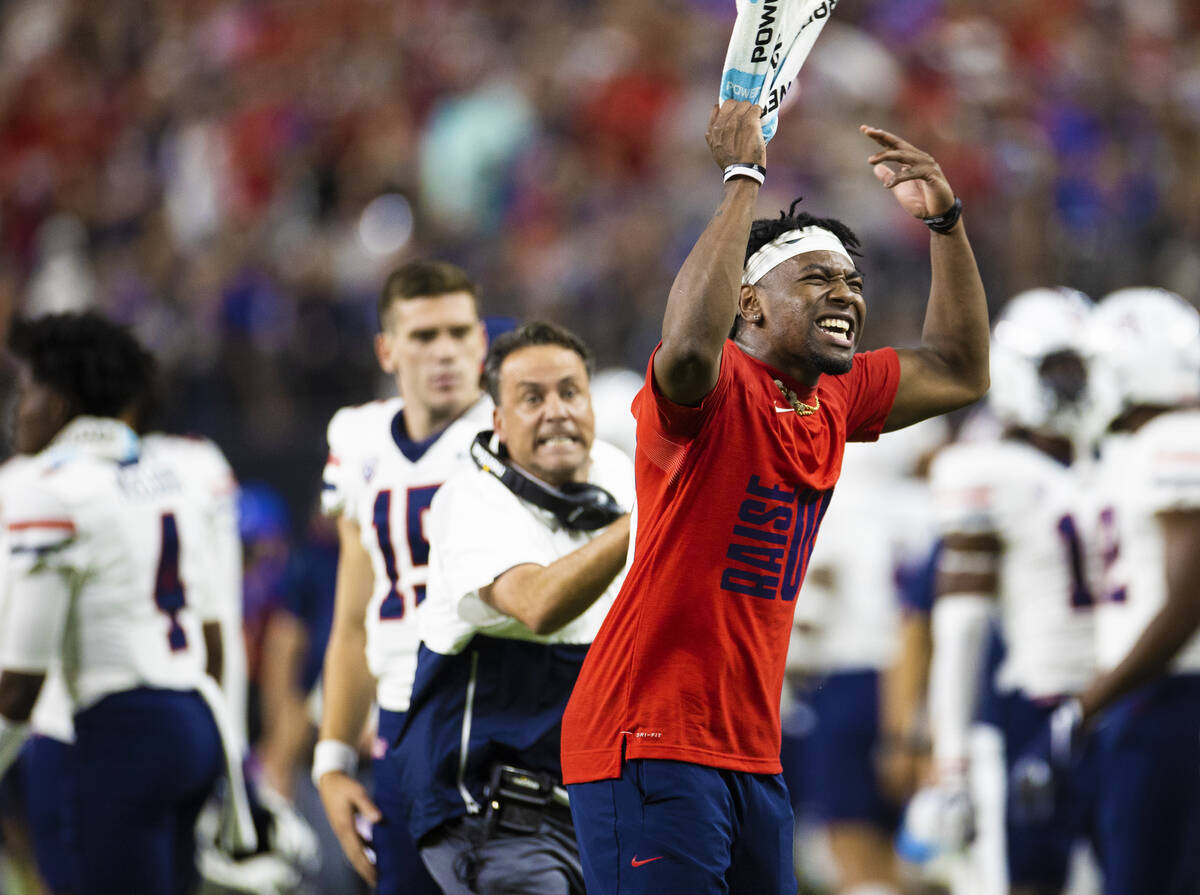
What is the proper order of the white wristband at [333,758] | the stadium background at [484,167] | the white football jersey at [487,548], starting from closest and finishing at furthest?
the white football jersey at [487,548] < the white wristband at [333,758] < the stadium background at [484,167]

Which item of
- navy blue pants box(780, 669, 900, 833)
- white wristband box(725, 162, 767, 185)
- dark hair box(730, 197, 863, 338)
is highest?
white wristband box(725, 162, 767, 185)

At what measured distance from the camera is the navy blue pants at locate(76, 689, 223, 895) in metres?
4.86

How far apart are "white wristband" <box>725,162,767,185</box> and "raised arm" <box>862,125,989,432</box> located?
0.67 metres

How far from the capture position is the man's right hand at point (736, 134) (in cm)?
314

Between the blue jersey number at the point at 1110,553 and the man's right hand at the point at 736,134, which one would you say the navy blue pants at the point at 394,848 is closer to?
the man's right hand at the point at 736,134

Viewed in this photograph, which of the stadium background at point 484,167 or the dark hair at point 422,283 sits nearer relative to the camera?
the dark hair at point 422,283

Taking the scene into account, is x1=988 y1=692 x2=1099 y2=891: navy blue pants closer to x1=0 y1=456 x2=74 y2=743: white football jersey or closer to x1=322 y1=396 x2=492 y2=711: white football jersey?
x1=322 y1=396 x2=492 y2=711: white football jersey

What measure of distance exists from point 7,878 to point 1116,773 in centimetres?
677

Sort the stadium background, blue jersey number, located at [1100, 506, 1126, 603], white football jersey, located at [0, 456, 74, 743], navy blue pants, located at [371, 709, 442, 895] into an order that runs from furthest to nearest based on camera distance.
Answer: the stadium background
blue jersey number, located at [1100, 506, 1126, 603]
white football jersey, located at [0, 456, 74, 743]
navy blue pants, located at [371, 709, 442, 895]

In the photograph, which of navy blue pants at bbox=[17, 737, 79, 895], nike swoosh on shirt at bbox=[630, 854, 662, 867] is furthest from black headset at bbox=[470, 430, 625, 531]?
navy blue pants at bbox=[17, 737, 79, 895]

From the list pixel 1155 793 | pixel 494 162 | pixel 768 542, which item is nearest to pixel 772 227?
pixel 768 542

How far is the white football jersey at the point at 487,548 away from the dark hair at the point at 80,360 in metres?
1.46

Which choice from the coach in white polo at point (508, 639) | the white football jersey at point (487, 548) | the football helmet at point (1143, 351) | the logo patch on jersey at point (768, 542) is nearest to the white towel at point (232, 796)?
the coach in white polo at point (508, 639)

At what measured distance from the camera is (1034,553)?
596 cm
